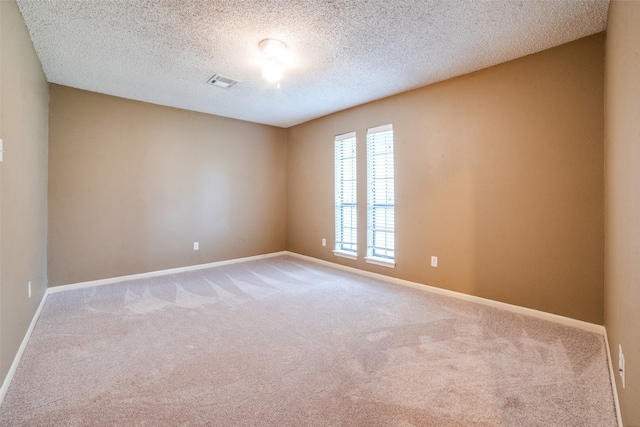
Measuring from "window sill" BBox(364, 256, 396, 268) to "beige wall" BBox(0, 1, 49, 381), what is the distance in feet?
12.1

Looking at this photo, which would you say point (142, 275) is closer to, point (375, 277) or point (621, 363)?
point (375, 277)

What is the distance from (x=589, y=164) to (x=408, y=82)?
1.97 m

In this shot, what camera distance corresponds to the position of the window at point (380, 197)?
13.7 ft

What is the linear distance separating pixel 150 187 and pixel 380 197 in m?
3.34

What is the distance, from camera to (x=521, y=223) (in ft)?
9.80

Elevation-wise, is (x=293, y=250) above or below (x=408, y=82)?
below

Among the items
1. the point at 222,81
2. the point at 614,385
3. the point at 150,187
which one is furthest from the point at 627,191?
the point at 150,187

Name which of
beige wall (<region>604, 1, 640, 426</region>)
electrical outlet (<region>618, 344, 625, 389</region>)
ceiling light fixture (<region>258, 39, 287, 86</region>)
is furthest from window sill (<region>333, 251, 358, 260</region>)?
electrical outlet (<region>618, 344, 625, 389</region>)

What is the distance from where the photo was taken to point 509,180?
10.0 ft

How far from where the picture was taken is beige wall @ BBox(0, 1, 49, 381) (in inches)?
75.1

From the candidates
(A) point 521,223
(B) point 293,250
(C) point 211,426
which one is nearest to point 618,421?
(A) point 521,223

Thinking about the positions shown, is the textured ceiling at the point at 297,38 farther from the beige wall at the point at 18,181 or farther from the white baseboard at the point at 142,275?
the white baseboard at the point at 142,275

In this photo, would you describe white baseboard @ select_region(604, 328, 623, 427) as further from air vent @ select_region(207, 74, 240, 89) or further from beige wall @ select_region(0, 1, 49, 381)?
air vent @ select_region(207, 74, 240, 89)

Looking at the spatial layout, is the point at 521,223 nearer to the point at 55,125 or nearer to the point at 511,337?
the point at 511,337
